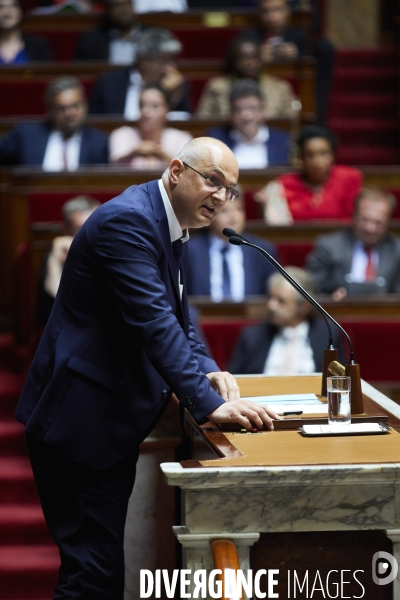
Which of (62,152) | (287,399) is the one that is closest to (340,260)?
(62,152)

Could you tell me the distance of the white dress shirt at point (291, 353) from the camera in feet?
9.62

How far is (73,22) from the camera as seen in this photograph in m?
5.35

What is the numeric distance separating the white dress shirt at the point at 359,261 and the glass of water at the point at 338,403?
2.02 m

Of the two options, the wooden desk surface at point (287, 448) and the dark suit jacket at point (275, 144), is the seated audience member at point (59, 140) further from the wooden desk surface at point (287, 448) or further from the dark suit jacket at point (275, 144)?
the wooden desk surface at point (287, 448)

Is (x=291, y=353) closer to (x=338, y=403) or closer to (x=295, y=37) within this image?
(x=338, y=403)

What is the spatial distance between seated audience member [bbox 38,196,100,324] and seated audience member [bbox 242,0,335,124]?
1973 millimetres

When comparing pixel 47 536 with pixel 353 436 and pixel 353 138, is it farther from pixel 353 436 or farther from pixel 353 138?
pixel 353 138

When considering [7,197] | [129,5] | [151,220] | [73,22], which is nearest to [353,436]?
[151,220]

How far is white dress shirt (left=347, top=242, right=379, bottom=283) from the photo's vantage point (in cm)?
351

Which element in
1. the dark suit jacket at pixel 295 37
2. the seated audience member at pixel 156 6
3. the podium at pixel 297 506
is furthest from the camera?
the seated audience member at pixel 156 6

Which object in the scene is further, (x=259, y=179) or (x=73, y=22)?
(x=73, y=22)

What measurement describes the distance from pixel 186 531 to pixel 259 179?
108 inches

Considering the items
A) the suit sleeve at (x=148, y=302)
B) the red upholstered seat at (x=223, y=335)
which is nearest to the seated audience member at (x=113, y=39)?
the red upholstered seat at (x=223, y=335)

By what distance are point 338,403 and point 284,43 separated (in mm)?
3780
